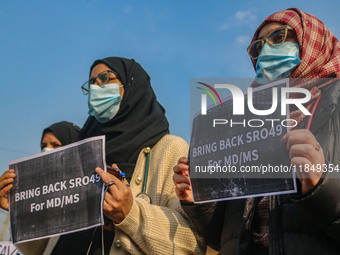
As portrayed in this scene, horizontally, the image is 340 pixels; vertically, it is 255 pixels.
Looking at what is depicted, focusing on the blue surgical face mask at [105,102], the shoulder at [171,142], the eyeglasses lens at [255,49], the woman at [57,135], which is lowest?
the shoulder at [171,142]

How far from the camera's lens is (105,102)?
3.66 metres

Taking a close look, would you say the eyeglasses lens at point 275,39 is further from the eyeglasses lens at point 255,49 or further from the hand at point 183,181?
the hand at point 183,181

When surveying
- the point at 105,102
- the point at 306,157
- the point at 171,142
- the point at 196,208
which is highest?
the point at 105,102

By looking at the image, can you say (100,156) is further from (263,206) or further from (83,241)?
(263,206)

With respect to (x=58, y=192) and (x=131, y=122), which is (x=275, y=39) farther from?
(x=58, y=192)

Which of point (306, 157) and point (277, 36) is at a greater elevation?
point (277, 36)

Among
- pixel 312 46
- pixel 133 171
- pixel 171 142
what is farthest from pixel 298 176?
pixel 133 171

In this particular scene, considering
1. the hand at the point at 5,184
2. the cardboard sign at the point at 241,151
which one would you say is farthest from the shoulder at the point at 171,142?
the hand at the point at 5,184

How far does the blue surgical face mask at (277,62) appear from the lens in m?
A: 2.66

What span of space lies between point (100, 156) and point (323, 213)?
4.49 feet

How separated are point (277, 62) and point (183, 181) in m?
0.88

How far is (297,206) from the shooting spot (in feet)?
6.47

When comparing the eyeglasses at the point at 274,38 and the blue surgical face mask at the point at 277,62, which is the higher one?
the eyeglasses at the point at 274,38

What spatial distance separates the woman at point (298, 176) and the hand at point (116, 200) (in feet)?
1.03
